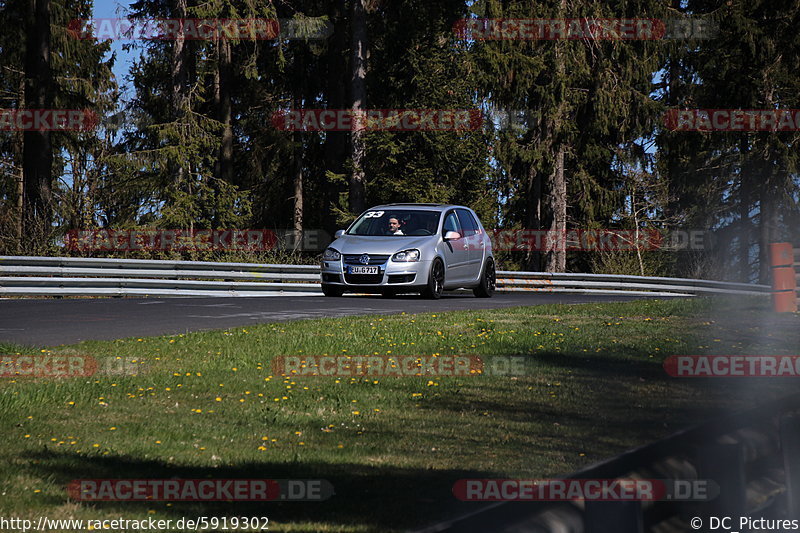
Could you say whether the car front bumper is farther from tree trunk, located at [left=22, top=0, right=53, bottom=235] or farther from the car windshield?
tree trunk, located at [left=22, top=0, right=53, bottom=235]

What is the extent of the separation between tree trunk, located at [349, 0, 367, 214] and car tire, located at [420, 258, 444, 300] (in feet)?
48.5

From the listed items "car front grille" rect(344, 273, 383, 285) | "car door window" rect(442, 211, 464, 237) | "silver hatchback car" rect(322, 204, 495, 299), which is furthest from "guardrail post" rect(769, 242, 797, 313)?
"car front grille" rect(344, 273, 383, 285)

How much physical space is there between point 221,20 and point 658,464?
32718mm

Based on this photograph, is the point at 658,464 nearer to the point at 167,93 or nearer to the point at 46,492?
the point at 46,492

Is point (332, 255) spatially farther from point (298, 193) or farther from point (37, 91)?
point (298, 193)

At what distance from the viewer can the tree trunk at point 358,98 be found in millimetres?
35344

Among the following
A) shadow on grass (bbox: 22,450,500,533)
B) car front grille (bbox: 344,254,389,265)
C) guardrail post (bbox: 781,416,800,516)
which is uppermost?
car front grille (bbox: 344,254,389,265)

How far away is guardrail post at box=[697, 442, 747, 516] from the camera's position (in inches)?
199

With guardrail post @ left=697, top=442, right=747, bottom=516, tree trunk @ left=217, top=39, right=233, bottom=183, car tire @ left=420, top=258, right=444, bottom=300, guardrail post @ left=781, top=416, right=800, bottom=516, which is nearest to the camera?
guardrail post @ left=697, top=442, right=747, bottom=516

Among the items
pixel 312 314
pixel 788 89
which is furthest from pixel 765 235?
pixel 312 314

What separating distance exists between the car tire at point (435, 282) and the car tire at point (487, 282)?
82.7 inches

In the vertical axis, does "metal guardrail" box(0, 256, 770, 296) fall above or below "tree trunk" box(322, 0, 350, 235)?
below

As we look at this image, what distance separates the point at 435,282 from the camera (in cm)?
2095

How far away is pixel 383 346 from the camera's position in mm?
12641
